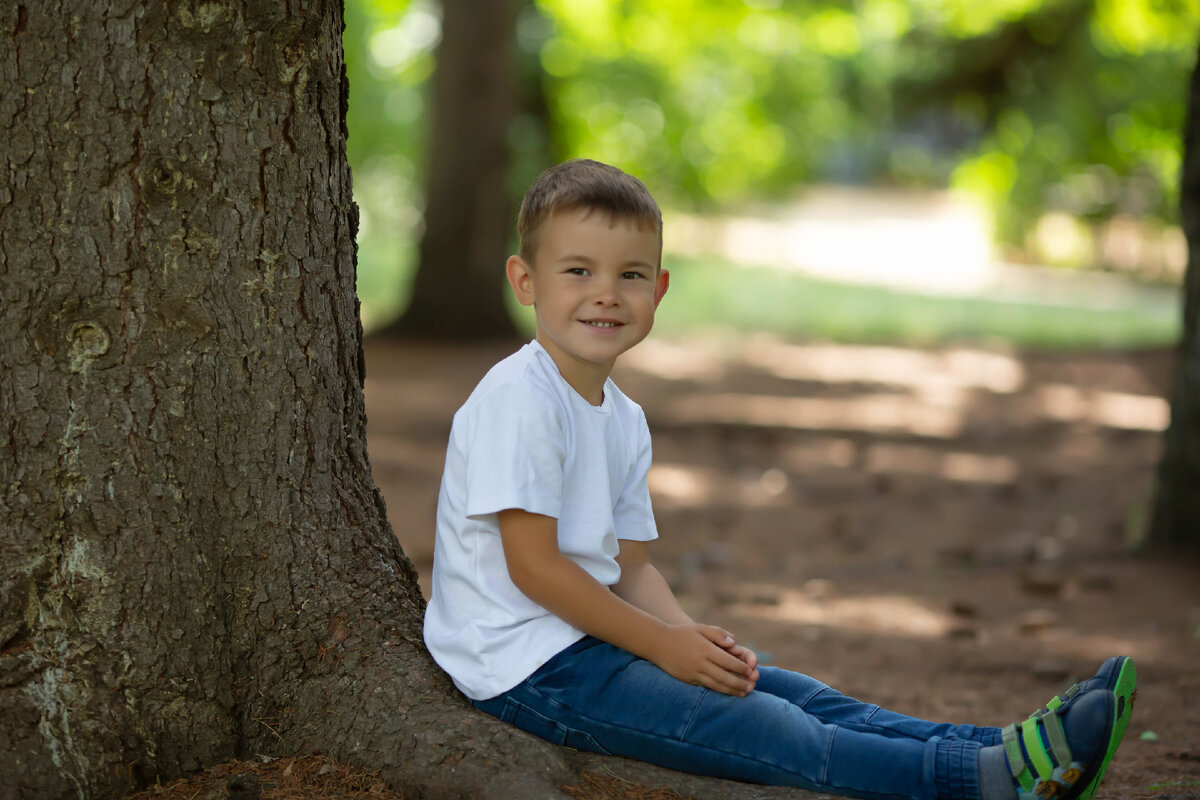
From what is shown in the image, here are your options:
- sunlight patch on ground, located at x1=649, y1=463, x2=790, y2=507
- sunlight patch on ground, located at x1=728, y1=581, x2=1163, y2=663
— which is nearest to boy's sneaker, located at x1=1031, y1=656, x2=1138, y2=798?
sunlight patch on ground, located at x1=728, y1=581, x2=1163, y2=663

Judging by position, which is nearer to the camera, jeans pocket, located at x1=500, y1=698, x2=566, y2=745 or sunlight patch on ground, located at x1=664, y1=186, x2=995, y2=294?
jeans pocket, located at x1=500, y1=698, x2=566, y2=745

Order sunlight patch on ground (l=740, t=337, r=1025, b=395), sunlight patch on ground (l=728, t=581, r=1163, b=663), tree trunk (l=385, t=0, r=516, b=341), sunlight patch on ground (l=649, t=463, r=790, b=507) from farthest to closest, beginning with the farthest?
tree trunk (l=385, t=0, r=516, b=341) → sunlight patch on ground (l=740, t=337, r=1025, b=395) → sunlight patch on ground (l=649, t=463, r=790, b=507) → sunlight patch on ground (l=728, t=581, r=1163, b=663)

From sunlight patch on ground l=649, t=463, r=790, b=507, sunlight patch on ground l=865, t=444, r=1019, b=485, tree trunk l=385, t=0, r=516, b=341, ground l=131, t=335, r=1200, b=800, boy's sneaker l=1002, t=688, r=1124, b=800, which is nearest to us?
boy's sneaker l=1002, t=688, r=1124, b=800

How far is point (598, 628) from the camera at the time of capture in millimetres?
2361

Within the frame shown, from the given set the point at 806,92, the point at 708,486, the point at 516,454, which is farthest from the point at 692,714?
the point at 806,92

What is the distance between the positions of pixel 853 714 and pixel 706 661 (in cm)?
39

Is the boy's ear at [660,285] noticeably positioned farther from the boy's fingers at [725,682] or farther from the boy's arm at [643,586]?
the boy's fingers at [725,682]

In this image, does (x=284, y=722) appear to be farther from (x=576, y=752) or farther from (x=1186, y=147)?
(x=1186, y=147)

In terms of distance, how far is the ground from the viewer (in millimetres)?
4055

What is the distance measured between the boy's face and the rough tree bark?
491 millimetres

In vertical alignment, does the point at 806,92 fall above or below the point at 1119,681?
above

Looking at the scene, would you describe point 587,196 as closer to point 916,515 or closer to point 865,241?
point 916,515

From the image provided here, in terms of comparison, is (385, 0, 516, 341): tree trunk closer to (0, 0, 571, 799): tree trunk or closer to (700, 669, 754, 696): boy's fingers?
(0, 0, 571, 799): tree trunk

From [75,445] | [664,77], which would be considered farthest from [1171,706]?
[664,77]
